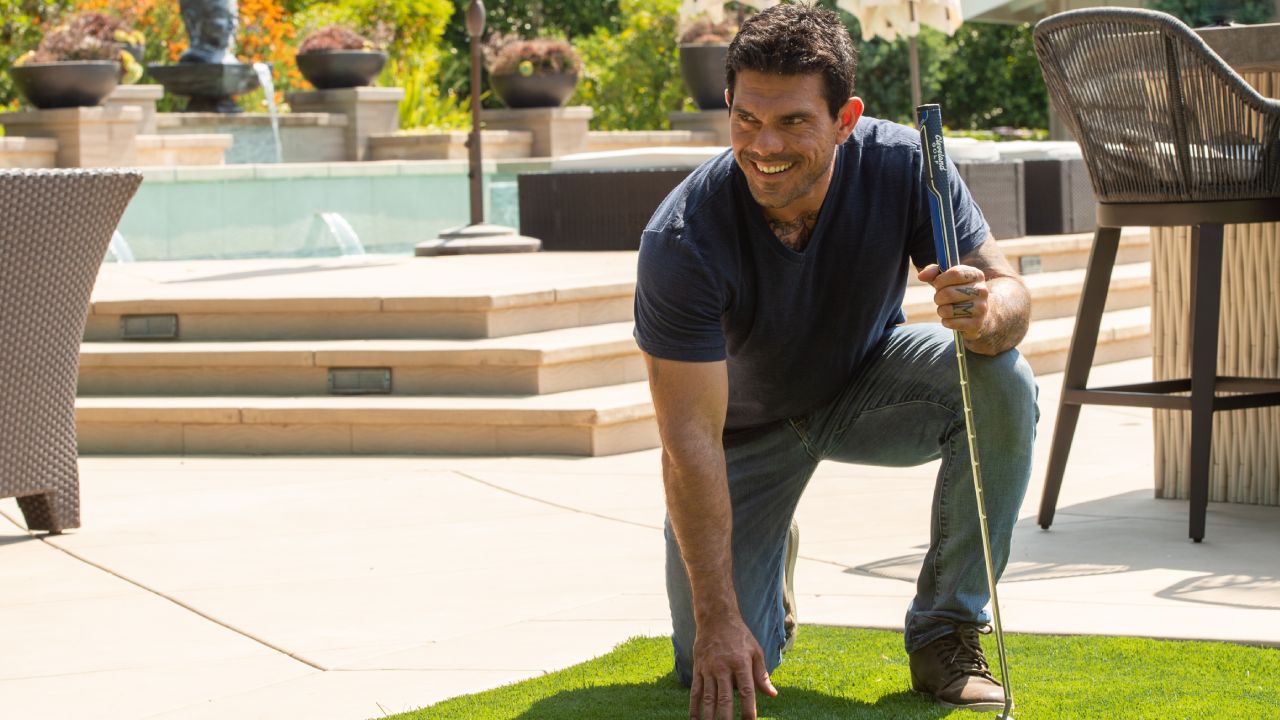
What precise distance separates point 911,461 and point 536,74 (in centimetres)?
1357

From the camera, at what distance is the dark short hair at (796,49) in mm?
2602

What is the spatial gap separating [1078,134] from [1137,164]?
175 mm

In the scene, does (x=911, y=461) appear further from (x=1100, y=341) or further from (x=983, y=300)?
(x=1100, y=341)

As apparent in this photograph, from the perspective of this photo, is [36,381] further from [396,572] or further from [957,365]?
[957,365]

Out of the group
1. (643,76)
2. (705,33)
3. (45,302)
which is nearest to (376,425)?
(45,302)

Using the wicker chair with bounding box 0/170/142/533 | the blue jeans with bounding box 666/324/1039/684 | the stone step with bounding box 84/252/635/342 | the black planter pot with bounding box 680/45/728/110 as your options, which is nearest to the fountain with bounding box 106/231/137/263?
the stone step with bounding box 84/252/635/342

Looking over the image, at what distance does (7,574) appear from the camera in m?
4.14

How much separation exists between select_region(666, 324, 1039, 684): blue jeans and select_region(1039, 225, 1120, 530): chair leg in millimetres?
1235

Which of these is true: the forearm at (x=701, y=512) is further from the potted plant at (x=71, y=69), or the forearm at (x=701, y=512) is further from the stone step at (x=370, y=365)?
the potted plant at (x=71, y=69)

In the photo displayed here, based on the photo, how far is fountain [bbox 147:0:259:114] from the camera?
1625 centimetres

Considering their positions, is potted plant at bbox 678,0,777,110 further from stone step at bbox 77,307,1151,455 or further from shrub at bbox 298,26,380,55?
stone step at bbox 77,307,1151,455

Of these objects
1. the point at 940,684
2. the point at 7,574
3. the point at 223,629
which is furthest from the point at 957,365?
the point at 7,574

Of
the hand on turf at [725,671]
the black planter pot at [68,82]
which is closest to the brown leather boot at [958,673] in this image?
the hand on turf at [725,671]

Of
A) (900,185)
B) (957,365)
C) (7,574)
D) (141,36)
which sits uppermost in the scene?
(141,36)
